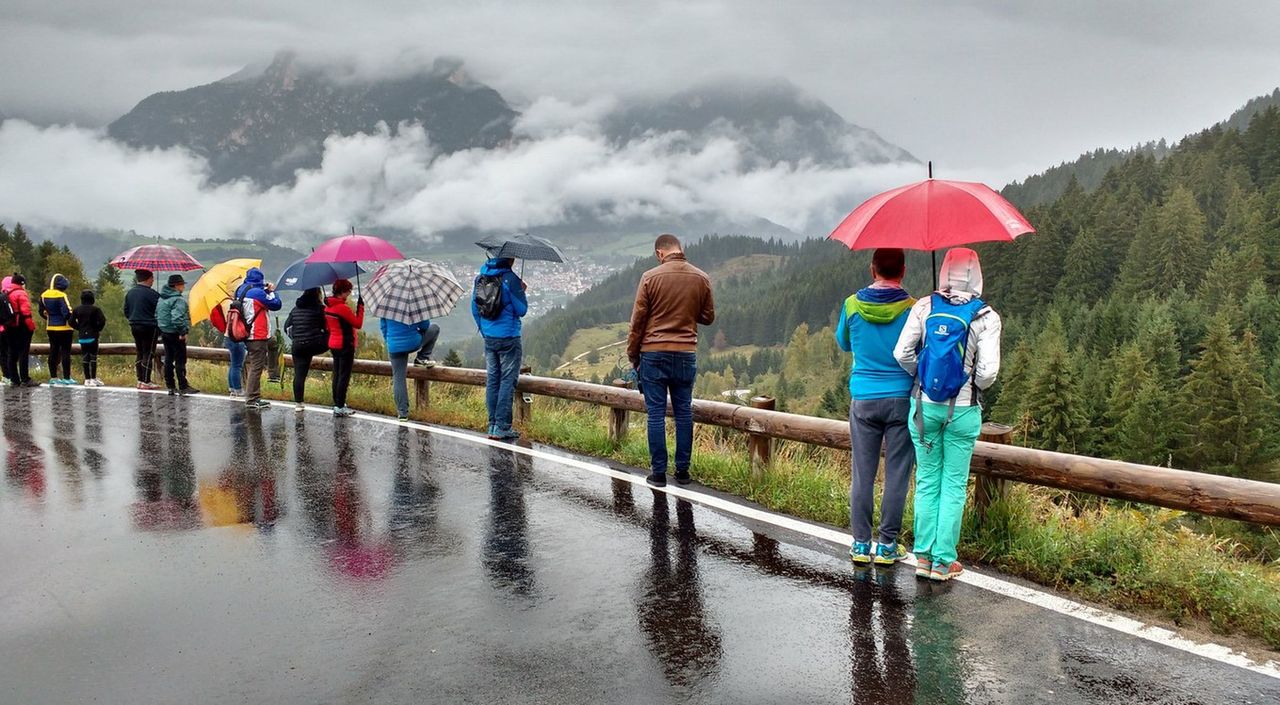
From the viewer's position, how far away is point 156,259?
14.3 meters

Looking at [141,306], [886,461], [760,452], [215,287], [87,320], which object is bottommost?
[760,452]

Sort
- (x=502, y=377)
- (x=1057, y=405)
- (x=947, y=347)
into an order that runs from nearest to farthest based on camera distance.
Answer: (x=947, y=347)
(x=502, y=377)
(x=1057, y=405)

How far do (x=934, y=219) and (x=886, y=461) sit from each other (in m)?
1.62

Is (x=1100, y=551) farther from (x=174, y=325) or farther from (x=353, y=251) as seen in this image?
(x=174, y=325)

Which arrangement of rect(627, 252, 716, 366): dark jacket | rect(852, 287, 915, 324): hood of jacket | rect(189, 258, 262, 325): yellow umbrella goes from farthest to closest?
rect(189, 258, 262, 325): yellow umbrella
rect(627, 252, 716, 366): dark jacket
rect(852, 287, 915, 324): hood of jacket

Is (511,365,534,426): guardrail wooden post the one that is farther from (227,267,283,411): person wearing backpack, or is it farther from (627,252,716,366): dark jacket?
(227,267,283,411): person wearing backpack

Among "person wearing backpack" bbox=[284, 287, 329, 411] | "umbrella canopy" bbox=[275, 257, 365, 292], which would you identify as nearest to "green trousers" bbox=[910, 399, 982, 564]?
"person wearing backpack" bbox=[284, 287, 329, 411]

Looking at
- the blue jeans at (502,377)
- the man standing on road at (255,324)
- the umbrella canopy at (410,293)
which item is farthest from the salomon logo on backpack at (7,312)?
the blue jeans at (502,377)

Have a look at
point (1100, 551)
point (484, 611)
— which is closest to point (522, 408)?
point (484, 611)

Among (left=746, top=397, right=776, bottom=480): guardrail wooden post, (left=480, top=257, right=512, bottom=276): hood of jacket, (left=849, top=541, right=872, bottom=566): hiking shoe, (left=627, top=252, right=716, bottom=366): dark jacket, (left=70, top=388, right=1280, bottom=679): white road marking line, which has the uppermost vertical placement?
(left=480, top=257, right=512, bottom=276): hood of jacket

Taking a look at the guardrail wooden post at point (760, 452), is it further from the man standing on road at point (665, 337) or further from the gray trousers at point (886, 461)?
the gray trousers at point (886, 461)

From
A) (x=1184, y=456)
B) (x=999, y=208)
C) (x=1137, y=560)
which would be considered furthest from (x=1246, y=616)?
(x=1184, y=456)

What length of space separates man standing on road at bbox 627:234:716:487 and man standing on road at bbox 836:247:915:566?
2.02m

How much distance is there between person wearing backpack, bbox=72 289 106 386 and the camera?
48.3ft
